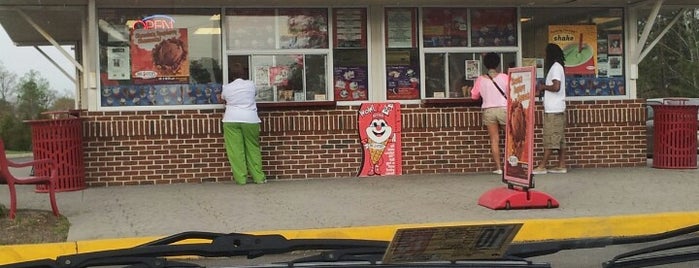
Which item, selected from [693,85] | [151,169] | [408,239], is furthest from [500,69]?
[693,85]

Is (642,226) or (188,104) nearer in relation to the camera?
(642,226)

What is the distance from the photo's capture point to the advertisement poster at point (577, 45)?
1088 centimetres

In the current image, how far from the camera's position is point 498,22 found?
1073 centimetres

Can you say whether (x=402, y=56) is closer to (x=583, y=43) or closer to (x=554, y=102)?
(x=554, y=102)

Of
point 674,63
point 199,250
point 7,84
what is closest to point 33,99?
point 7,84

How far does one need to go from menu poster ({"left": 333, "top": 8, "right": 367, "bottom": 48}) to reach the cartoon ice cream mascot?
1.07m

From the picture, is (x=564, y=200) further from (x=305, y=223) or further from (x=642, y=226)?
(x=305, y=223)

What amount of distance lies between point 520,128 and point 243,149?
12.3 feet

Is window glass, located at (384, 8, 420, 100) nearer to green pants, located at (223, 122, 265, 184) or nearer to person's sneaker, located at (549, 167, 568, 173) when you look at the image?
green pants, located at (223, 122, 265, 184)

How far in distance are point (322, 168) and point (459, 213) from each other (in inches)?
126

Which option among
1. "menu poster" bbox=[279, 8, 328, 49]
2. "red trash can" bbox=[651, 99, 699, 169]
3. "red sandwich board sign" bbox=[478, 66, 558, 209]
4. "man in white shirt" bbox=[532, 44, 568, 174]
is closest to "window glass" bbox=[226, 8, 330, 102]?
"menu poster" bbox=[279, 8, 328, 49]

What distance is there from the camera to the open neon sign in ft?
32.3

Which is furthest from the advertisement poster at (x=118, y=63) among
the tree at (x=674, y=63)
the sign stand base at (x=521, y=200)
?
the tree at (x=674, y=63)

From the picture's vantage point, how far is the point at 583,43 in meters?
10.9
